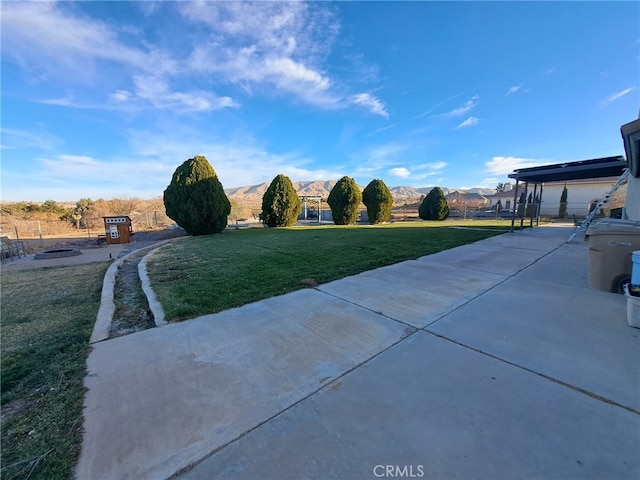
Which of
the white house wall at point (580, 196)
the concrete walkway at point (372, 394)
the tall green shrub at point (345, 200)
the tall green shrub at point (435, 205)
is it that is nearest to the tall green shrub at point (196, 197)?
the tall green shrub at point (345, 200)

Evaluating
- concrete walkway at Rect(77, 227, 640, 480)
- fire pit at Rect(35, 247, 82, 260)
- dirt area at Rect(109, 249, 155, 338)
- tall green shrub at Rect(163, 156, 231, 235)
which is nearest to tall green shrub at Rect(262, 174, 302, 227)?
tall green shrub at Rect(163, 156, 231, 235)

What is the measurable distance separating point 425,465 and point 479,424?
49 cm

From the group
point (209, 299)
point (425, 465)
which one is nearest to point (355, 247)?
point (209, 299)

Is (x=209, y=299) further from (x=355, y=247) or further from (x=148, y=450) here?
(x=355, y=247)

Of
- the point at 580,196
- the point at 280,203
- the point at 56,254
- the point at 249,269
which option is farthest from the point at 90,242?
the point at 580,196

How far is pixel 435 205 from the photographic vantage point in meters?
21.0

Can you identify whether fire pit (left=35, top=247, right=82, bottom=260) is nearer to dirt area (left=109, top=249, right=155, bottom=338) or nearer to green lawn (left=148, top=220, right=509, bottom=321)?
green lawn (left=148, top=220, right=509, bottom=321)

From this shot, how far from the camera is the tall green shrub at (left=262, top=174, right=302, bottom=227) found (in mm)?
16047

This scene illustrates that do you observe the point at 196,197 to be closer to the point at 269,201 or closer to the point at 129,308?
the point at 269,201

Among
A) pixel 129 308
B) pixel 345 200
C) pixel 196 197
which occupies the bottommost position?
pixel 129 308

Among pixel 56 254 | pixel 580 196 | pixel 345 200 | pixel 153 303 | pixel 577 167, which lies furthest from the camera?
pixel 580 196

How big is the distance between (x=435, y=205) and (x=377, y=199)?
19.3 ft

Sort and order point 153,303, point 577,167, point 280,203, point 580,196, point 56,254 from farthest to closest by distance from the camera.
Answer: point 580,196
point 280,203
point 56,254
point 577,167
point 153,303

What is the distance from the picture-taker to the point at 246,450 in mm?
1446
